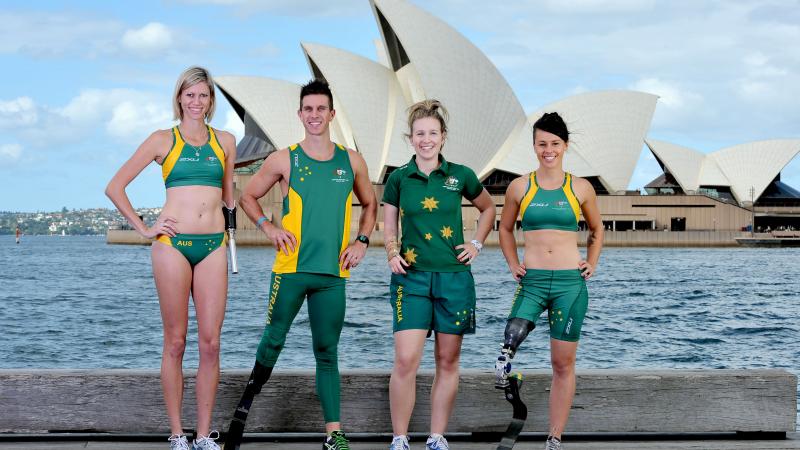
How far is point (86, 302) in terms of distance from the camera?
22188 mm

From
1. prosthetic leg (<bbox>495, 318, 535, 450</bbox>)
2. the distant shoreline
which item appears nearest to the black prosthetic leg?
prosthetic leg (<bbox>495, 318, 535, 450</bbox>)

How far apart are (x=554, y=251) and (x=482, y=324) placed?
12.3m

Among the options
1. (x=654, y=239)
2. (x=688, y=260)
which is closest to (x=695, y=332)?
(x=688, y=260)

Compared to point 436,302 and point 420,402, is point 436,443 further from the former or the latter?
point 436,302

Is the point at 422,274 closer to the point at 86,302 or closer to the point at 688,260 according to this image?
the point at 86,302

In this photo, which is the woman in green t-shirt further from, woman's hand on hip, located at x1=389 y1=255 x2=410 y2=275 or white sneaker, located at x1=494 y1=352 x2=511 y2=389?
white sneaker, located at x1=494 y1=352 x2=511 y2=389

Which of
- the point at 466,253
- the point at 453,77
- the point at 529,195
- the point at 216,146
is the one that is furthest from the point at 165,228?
the point at 453,77

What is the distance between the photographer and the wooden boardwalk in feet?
13.0

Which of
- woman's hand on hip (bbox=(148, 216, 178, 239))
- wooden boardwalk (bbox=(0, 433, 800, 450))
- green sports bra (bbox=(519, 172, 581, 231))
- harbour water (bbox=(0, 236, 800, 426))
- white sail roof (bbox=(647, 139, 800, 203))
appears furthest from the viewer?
white sail roof (bbox=(647, 139, 800, 203))

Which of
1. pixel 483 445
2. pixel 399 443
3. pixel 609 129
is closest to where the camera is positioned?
pixel 399 443

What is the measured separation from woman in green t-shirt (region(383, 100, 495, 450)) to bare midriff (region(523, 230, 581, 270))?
0.27 meters

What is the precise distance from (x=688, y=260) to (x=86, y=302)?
2705cm

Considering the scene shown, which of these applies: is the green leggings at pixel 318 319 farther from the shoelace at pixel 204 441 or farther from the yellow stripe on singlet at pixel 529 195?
the yellow stripe on singlet at pixel 529 195

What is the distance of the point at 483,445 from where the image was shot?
4.10 m
